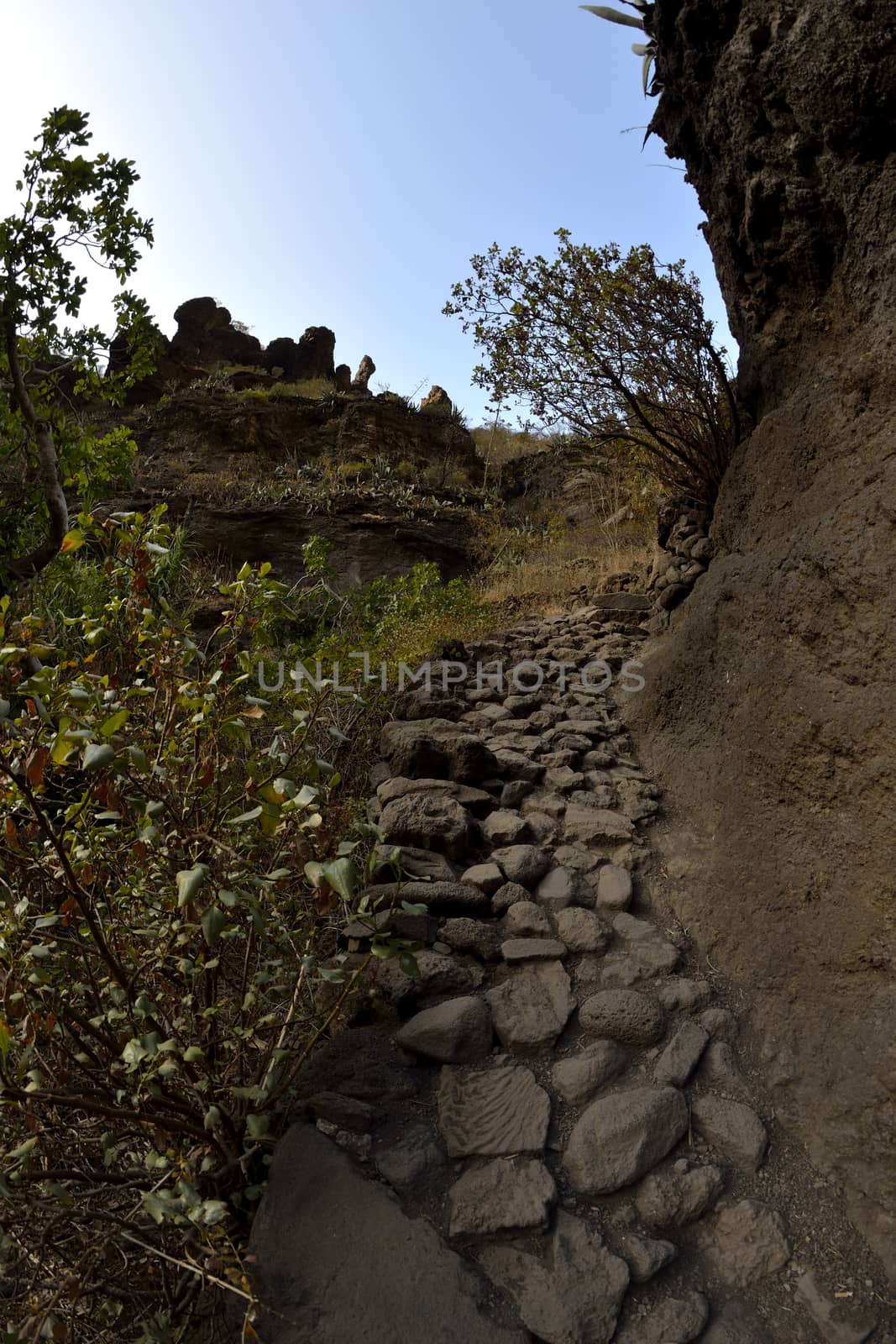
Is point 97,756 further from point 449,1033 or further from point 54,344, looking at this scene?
point 54,344

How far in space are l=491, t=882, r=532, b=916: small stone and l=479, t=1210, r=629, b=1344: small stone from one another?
1.10 meters

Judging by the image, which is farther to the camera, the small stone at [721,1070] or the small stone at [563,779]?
the small stone at [563,779]

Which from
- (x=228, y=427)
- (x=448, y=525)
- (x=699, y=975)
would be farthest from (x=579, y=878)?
(x=228, y=427)

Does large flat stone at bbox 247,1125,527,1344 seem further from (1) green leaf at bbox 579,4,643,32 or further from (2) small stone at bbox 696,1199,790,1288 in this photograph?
(1) green leaf at bbox 579,4,643,32

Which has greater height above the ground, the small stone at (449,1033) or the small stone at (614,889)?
the small stone at (614,889)

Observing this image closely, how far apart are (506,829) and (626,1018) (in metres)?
1.03

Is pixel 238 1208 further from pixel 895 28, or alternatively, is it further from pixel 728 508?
pixel 895 28

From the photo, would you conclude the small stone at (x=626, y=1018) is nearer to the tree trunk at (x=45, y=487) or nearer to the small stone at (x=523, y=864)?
the small stone at (x=523, y=864)

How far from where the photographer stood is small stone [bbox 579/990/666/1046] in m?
2.27

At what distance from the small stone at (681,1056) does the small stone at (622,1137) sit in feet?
0.17

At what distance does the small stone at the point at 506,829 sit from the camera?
3.20 metres

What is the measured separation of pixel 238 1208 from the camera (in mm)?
1768

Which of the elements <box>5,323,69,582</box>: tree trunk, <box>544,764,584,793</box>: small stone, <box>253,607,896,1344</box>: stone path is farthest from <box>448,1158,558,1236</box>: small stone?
<box>5,323,69,582</box>: tree trunk

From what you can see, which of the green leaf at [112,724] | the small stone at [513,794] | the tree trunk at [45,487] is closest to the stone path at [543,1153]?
the small stone at [513,794]
